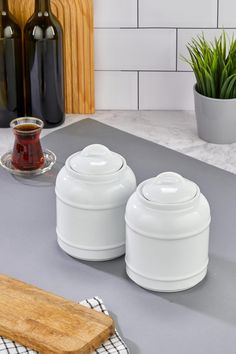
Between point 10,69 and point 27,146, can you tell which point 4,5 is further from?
point 27,146

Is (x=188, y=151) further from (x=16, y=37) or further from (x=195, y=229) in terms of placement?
(x=195, y=229)

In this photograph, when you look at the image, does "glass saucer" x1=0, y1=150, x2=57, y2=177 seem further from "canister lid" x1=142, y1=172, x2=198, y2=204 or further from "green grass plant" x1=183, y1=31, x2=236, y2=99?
"canister lid" x1=142, y1=172, x2=198, y2=204

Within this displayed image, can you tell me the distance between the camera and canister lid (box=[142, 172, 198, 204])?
1534 mm

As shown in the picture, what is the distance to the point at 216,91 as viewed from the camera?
7.20 feet

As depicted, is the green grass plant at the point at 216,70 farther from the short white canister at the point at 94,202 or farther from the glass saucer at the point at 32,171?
the short white canister at the point at 94,202

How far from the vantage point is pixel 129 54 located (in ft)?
7.80

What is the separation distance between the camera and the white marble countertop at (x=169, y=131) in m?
2.16

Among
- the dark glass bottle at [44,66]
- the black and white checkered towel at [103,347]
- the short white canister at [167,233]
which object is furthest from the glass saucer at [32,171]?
the black and white checkered towel at [103,347]

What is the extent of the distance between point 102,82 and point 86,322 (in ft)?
3.55

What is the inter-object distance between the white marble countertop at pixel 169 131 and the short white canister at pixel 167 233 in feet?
1.75

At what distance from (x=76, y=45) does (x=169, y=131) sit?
12.7 inches

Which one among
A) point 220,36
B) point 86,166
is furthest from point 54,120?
point 86,166

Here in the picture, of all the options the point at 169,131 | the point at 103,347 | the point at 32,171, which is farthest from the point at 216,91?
the point at 103,347

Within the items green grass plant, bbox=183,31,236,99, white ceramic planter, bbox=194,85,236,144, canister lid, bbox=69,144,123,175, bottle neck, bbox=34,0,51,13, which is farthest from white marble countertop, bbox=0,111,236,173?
canister lid, bbox=69,144,123,175
